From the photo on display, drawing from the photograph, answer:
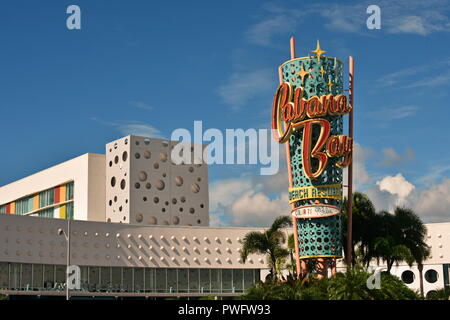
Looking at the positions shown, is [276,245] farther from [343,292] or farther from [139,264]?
[343,292]

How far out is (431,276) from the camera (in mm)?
82812

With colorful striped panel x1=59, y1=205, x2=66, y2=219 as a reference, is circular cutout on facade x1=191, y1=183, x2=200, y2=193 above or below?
above

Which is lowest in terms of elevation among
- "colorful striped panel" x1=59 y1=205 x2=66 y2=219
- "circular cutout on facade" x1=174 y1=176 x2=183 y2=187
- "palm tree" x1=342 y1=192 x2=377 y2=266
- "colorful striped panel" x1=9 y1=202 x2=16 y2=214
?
"palm tree" x1=342 y1=192 x2=377 y2=266

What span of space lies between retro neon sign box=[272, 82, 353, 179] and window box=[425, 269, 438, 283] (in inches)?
883

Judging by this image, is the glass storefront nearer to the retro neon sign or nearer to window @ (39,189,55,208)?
the retro neon sign

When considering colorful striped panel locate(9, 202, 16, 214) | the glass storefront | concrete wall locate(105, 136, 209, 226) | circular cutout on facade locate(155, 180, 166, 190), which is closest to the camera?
the glass storefront

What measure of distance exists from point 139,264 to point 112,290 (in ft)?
11.9

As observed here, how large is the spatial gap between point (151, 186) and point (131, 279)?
1676 centimetres

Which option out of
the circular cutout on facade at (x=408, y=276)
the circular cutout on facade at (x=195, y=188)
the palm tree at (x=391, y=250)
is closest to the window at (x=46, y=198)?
the circular cutout on facade at (x=195, y=188)

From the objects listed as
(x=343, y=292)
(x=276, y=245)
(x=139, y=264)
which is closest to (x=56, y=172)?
(x=139, y=264)

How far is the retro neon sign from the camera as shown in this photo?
2589 inches

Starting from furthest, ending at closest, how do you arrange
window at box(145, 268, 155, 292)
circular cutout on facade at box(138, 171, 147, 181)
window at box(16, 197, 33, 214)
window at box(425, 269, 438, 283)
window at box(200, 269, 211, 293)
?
window at box(16, 197, 33, 214)
circular cutout on facade at box(138, 171, 147, 181)
window at box(200, 269, 211, 293)
window at box(425, 269, 438, 283)
window at box(145, 268, 155, 292)

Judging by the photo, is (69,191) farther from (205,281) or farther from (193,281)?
(205,281)

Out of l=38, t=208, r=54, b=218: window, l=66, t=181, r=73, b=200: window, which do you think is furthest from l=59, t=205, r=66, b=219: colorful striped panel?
l=38, t=208, r=54, b=218: window
